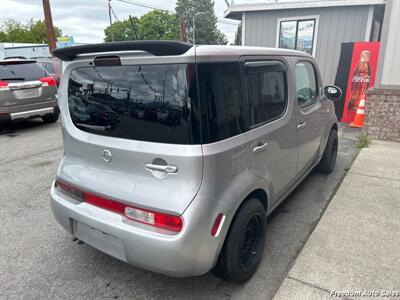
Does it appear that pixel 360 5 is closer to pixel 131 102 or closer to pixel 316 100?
pixel 316 100

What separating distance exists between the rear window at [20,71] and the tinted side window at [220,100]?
6.77 m

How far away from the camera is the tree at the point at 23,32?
48.4 metres

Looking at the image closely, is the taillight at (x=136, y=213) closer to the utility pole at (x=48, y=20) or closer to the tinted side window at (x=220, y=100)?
the tinted side window at (x=220, y=100)

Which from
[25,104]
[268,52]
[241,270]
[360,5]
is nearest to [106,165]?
[241,270]

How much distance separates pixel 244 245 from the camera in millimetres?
2396

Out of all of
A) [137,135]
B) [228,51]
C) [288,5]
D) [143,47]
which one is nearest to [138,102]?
[137,135]

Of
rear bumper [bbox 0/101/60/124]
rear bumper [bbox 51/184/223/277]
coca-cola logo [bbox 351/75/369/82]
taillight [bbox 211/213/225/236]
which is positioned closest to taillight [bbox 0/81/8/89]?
rear bumper [bbox 0/101/60/124]

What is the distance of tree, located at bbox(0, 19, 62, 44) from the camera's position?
48438mm

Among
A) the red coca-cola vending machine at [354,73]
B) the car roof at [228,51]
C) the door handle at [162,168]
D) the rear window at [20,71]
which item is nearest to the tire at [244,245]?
the door handle at [162,168]

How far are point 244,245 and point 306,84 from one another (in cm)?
207

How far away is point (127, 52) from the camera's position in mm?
2008

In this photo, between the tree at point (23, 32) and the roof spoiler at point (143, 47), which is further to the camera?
the tree at point (23, 32)

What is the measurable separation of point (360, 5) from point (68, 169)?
906cm

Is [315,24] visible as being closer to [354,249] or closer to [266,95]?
[266,95]
